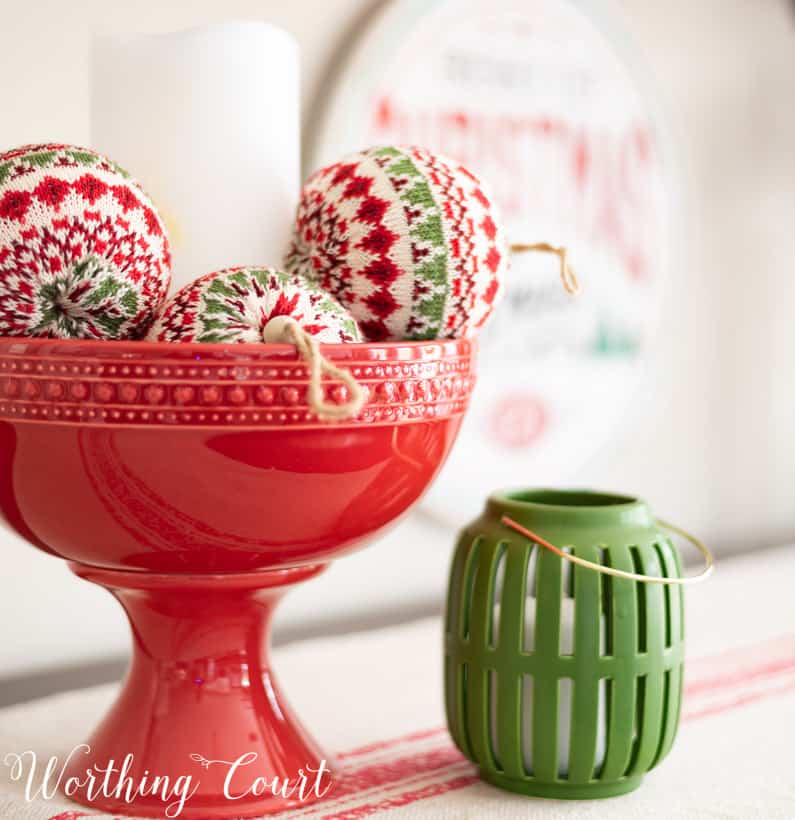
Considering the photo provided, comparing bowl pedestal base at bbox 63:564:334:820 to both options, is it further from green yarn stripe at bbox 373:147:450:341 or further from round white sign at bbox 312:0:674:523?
round white sign at bbox 312:0:674:523

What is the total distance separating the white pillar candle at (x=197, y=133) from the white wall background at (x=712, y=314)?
0.28m

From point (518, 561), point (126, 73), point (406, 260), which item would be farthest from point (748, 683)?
point (126, 73)

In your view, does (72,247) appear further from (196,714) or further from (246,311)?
(196,714)

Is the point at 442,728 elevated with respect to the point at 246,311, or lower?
lower

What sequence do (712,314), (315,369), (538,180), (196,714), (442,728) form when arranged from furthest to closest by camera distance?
(712,314) → (538,180) → (442,728) → (196,714) → (315,369)

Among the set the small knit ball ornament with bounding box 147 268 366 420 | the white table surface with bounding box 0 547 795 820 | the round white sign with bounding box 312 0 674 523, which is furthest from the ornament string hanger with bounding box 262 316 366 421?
the round white sign with bounding box 312 0 674 523

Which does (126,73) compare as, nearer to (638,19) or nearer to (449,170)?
(449,170)

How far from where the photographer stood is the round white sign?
94 centimetres

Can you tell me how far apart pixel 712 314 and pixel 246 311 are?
873 millimetres

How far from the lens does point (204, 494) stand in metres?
0.46

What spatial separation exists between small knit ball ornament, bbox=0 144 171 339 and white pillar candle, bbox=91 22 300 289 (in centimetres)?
9

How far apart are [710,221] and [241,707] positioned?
86cm

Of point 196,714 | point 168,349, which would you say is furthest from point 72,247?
point 196,714

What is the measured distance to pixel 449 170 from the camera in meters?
0.54
